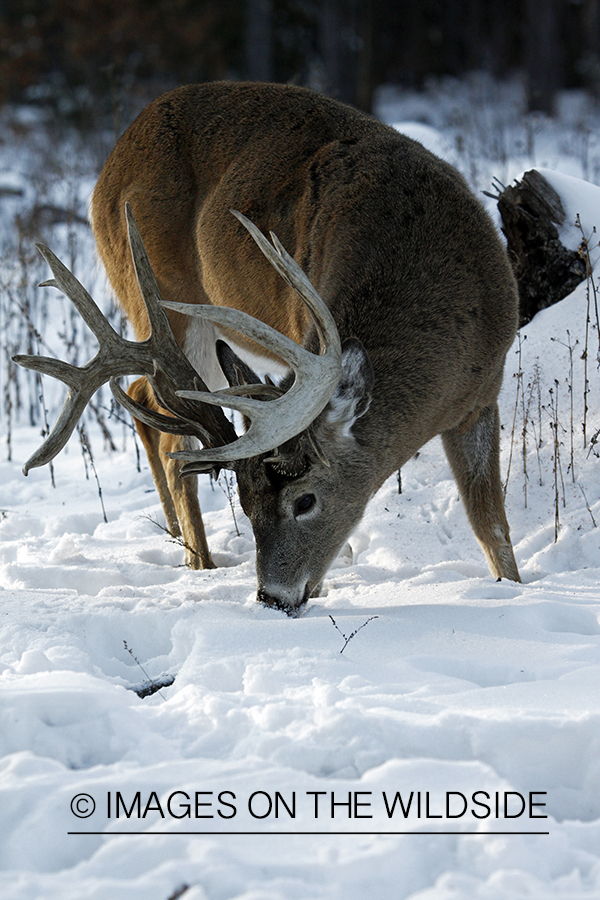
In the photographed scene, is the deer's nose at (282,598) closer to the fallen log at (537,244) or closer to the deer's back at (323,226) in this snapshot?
the deer's back at (323,226)

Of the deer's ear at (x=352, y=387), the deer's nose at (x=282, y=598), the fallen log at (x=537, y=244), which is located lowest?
the deer's nose at (x=282, y=598)

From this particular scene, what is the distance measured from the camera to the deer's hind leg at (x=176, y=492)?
16.8 ft

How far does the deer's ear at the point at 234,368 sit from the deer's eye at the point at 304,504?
1.64 feet

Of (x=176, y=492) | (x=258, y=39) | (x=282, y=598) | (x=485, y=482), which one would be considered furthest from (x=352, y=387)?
(x=258, y=39)

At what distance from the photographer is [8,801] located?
7.36 feet

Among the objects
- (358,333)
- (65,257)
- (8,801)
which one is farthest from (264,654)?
(65,257)

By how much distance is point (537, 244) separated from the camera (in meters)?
6.18

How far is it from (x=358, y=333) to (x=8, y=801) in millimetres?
2329

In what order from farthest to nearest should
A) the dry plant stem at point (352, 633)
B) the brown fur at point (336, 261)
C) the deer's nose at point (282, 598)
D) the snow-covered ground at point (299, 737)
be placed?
Result: the brown fur at point (336, 261)
the deer's nose at point (282, 598)
the dry plant stem at point (352, 633)
the snow-covered ground at point (299, 737)

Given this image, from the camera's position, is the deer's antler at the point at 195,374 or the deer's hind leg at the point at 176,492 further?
the deer's hind leg at the point at 176,492

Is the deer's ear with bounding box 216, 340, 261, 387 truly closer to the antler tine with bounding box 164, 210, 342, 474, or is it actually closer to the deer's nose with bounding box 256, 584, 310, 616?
the antler tine with bounding box 164, 210, 342, 474

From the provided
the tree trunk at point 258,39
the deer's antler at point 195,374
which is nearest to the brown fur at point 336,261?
the deer's antler at point 195,374

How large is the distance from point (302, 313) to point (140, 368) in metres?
0.89

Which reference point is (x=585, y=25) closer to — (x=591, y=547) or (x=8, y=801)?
(x=591, y=547)
